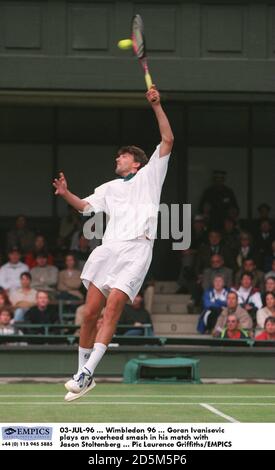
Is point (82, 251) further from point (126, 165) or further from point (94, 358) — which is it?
point (94, 358)

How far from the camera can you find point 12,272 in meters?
20.5

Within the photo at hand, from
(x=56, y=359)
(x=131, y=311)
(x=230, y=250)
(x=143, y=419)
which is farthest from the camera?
(x=230, y=250)

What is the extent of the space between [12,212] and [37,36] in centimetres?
490

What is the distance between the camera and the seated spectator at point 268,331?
1888 centimetres

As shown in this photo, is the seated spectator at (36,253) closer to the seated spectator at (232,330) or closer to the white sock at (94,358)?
the seated spectator at (232,330)

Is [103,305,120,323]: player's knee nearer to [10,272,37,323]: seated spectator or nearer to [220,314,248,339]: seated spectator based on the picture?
[220,314,248,339]: seated spectator

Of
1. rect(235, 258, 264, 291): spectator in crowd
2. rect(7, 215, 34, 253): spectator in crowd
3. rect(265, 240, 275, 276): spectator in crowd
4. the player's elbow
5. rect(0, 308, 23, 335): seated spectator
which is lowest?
rect(0, 308, 23, 335): seated spectator

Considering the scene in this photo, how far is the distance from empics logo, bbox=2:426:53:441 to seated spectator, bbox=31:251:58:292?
11647 millimetres

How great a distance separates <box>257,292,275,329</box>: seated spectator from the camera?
19.3 metres

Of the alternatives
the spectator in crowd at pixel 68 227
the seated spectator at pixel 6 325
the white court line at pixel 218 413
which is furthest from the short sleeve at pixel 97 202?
the spectator in crowd at pixel 68 227

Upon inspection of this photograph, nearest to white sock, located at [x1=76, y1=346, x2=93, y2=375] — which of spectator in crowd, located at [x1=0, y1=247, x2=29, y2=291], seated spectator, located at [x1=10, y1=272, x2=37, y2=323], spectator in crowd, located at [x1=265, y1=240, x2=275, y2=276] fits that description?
seated spectator, located at [x1=10, y1=272, x2=37, y2=323]

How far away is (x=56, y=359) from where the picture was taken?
61.0 ft

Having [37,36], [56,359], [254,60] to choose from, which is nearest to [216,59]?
[254,60]

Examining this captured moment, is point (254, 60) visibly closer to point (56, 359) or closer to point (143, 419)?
point (56, 359)
